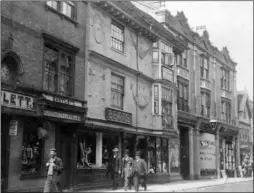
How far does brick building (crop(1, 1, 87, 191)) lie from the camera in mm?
12938

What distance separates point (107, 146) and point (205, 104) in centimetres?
1614

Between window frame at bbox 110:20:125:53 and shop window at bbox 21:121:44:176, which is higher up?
window frame at bbox 110:20:125:53

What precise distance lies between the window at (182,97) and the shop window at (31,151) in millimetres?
15678

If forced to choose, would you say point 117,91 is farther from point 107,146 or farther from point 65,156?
point 65,156

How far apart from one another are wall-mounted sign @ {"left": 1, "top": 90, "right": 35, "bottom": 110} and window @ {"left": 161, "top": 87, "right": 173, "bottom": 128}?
1181 cm

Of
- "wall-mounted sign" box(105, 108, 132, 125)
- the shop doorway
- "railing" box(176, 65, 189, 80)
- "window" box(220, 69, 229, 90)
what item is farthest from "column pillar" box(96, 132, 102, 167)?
"window" box(220, 69, 229, 90)

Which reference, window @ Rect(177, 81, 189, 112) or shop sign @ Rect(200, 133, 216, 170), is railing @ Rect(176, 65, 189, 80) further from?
shop sign @ Rect(200, 133, 216, 170)

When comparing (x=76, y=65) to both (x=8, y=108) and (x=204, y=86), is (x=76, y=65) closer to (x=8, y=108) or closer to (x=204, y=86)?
(x=8, y=108)

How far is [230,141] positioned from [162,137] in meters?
17.3

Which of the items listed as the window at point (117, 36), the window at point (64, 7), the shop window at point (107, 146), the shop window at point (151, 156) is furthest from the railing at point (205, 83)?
the window at point (64, 7)

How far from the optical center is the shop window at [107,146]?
18972 millimetres

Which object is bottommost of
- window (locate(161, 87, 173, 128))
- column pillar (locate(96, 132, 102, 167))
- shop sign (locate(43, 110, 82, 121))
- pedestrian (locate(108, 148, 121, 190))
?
pedestrian (locate(108, 148, 121, 190))

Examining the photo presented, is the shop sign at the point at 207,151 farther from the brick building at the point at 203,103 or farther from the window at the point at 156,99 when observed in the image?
the window at the point at 156,99

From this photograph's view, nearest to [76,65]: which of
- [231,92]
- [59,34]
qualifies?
[59,34]
